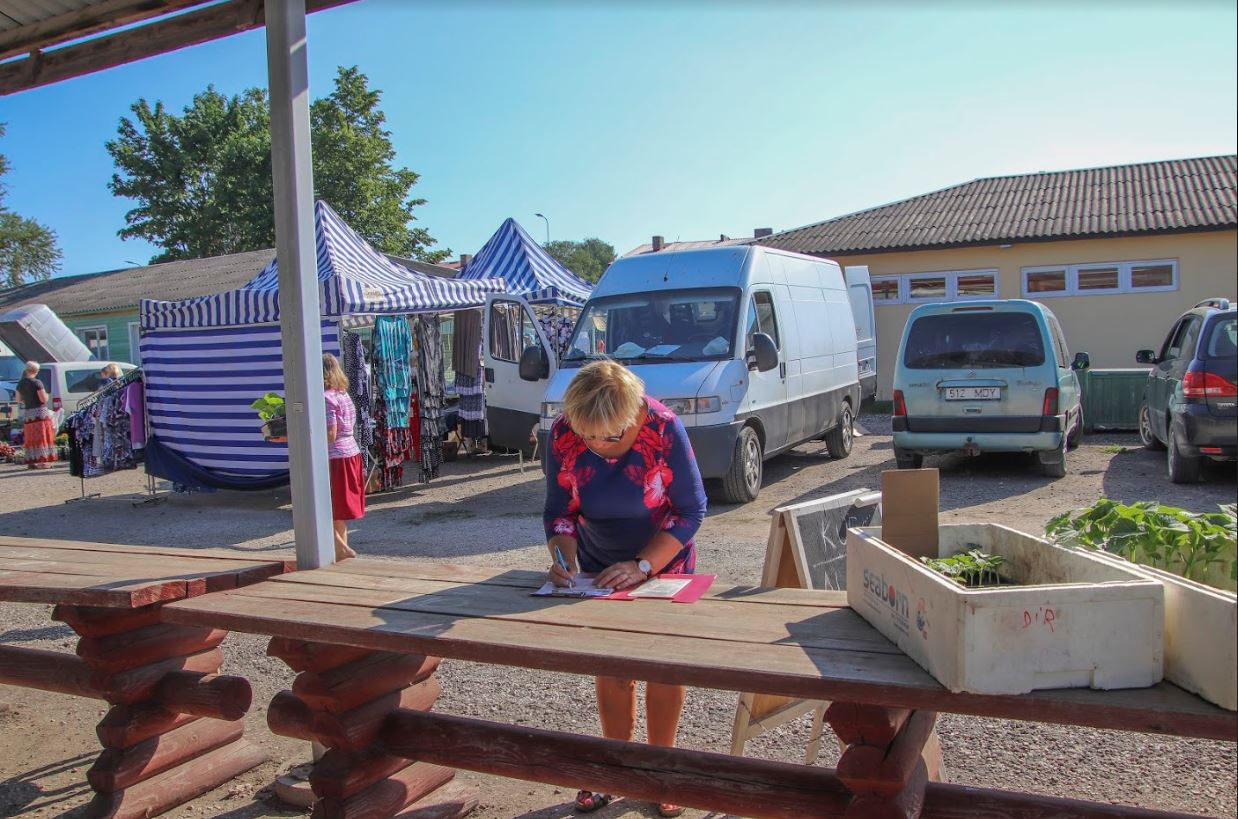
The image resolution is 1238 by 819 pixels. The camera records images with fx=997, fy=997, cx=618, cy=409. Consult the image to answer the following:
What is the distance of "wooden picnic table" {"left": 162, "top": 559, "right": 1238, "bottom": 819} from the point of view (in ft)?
7.29

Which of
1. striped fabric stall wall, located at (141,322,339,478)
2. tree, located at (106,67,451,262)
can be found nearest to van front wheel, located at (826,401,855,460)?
striped fabric stall wall, located at (141,322,339,478)

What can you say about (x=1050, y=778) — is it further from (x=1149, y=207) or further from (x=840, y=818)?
(x=1149, y=207)

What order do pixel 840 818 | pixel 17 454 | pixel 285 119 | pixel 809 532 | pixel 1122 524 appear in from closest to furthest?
pixel 1122 524
pixel 840 818
pixel 285 119
pixel 809 532
pixel 17 454

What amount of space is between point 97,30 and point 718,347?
6.58 meters

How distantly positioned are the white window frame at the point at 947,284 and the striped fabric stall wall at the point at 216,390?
13980 millimetres

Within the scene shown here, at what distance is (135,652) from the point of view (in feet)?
13.3

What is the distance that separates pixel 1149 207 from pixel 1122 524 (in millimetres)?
19935

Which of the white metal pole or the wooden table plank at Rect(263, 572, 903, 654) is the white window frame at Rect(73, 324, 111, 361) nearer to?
the white metal pole

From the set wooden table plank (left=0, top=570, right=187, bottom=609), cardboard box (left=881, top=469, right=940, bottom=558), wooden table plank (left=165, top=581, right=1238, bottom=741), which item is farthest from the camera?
wooden table plank (left=0, top=570, right=187, bottom=609)

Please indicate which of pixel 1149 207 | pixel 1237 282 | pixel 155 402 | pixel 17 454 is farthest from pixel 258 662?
pixel 1149 207

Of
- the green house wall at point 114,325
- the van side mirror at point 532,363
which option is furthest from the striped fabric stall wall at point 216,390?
the green house wall at point 114,325

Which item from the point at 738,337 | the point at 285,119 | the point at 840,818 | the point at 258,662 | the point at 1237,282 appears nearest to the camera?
the point at 1237,282

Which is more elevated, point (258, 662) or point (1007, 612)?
point (1007, 612)

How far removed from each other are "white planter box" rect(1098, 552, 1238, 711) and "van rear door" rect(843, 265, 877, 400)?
41.3 feet
